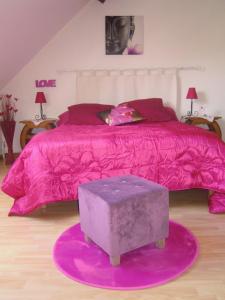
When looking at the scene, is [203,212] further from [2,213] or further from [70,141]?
[2,213]

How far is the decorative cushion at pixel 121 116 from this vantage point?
131 inches

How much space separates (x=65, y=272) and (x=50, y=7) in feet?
9.25

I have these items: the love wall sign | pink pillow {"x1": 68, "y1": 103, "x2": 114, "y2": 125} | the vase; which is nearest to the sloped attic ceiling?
the love wall sign

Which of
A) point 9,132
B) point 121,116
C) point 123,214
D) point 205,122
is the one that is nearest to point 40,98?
point 9,132

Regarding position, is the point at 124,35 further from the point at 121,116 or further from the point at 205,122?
the point at 205,122

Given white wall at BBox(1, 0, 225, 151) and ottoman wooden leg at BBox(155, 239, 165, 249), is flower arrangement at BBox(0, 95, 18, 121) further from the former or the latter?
ottoman wooden leg at BBox(155, 239, 165, 249)

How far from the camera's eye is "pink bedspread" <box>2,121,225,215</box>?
8.13 feet

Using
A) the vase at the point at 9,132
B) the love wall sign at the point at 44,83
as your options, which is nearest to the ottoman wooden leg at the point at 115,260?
the vase at the point at 9,132

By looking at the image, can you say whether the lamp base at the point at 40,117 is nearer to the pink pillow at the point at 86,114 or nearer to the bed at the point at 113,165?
the pink pillow at the point at 86,114

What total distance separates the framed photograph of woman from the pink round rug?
9.58ft

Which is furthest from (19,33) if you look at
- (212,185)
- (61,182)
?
(212,185)

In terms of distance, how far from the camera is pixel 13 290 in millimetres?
1623

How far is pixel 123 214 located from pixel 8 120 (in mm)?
2932

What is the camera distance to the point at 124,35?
4211 millimetres
